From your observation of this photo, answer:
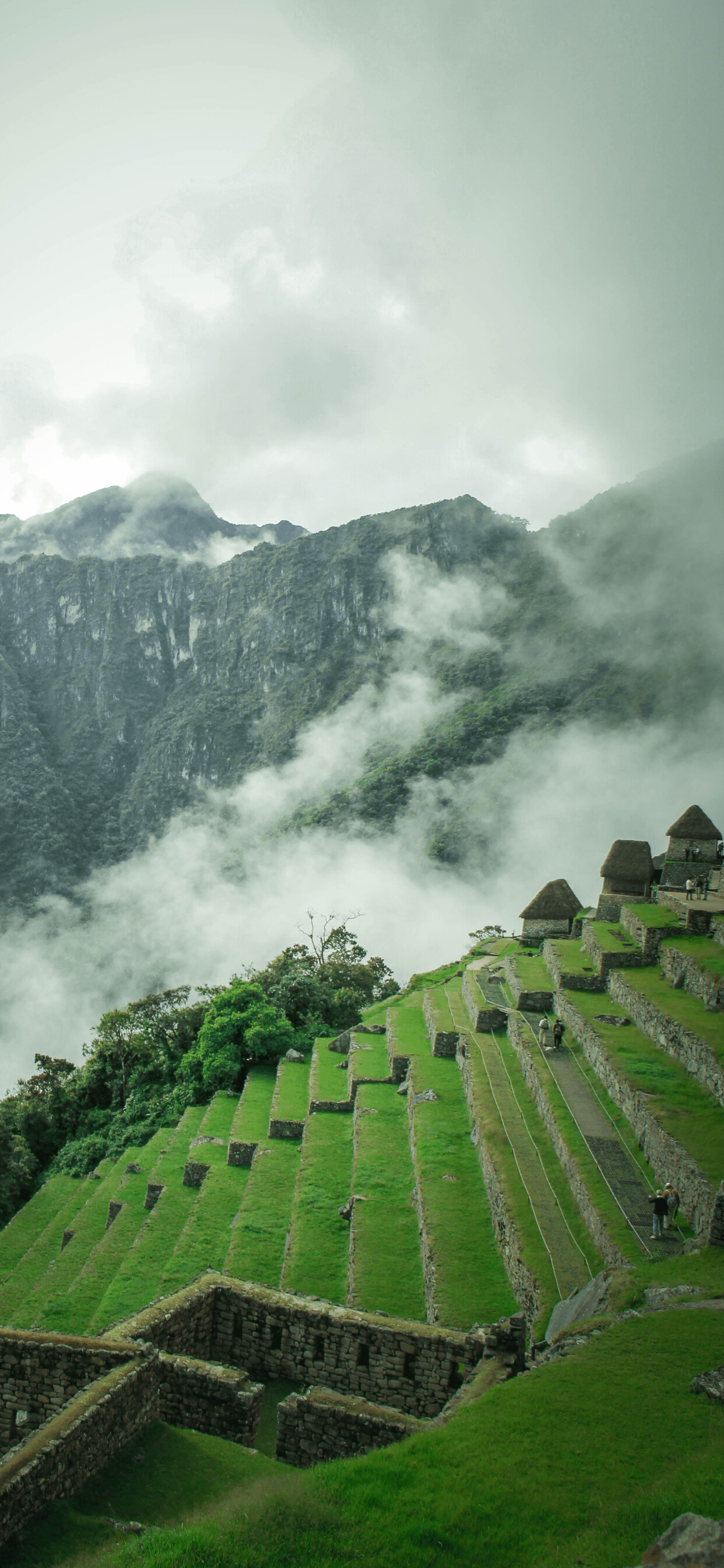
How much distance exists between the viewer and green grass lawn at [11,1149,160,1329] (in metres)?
14.8

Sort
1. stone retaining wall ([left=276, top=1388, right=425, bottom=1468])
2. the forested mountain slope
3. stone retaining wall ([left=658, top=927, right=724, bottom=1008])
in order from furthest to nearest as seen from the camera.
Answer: the forested mountain slope < stone retaining wall ([left=658, top=927, right=724, bottom=1008]) < stone retaining wall ([left=276, top=1388, right=425, bottom=1468])

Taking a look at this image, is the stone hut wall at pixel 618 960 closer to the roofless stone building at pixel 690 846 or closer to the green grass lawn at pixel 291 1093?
the green grass lawn at pixel 291 1093

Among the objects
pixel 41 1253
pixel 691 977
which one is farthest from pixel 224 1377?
pixel 41 1253

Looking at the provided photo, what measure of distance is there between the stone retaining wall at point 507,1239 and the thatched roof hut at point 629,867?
19.2 metres

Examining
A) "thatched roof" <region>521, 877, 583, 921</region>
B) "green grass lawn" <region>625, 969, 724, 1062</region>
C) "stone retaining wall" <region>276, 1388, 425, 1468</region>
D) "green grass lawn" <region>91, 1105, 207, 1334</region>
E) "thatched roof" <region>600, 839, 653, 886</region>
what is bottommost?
"green grass lawn" <region>91, 1105, 207, 1334</region>

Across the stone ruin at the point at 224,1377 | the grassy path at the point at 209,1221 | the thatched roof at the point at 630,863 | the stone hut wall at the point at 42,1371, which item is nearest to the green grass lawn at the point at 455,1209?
the stone ruin at the point at 224,1377

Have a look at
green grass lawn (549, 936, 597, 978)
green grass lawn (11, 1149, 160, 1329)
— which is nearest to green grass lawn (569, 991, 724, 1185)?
green grass lawn (549, 936, 597, 978)

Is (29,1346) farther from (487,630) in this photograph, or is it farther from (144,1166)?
(487,630)

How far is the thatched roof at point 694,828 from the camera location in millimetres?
32094

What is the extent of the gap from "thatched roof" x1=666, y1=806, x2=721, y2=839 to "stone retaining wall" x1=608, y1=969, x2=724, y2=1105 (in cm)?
1399

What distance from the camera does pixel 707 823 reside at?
3247 centimetres

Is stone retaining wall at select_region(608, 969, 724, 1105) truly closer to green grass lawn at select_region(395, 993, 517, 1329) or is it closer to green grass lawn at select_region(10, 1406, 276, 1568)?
green grass lawn at select_region(395, 993, 517, 1329)

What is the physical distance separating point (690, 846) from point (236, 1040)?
19.9 meters

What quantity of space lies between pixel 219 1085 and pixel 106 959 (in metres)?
110
